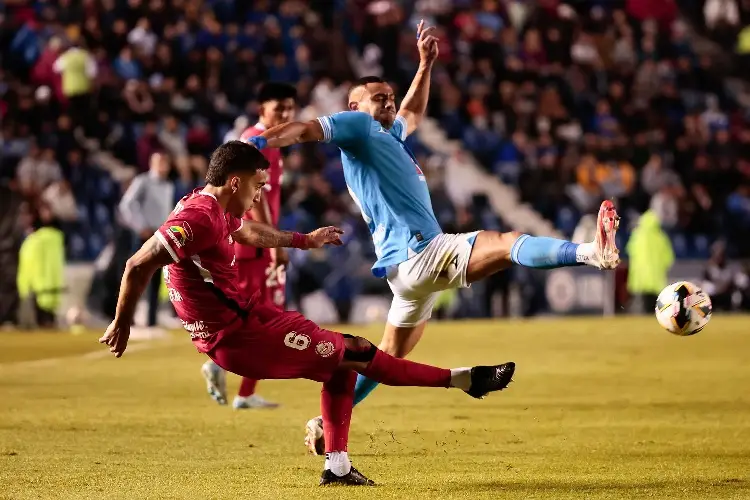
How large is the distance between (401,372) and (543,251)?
39.5 inches

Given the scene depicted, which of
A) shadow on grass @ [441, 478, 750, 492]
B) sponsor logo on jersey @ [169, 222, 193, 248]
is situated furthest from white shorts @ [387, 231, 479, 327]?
sponsor logo on jersey @ [169, 222, 193, 248]

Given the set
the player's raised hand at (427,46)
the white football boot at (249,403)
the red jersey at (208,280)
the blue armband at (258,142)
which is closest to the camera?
the red jersey at (208,280)

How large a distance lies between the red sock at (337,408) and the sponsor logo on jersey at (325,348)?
21 cm

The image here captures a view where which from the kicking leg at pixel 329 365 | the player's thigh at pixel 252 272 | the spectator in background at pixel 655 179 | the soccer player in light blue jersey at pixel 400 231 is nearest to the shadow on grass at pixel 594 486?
the kicking leg at pixel 329 365

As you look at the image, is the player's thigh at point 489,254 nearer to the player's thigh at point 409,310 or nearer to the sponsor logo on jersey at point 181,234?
the player's thigh at point 409,310

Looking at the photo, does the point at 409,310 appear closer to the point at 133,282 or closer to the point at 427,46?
the point at 427,46

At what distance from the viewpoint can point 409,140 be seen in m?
26.4

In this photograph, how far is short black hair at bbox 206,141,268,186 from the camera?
21.8ft

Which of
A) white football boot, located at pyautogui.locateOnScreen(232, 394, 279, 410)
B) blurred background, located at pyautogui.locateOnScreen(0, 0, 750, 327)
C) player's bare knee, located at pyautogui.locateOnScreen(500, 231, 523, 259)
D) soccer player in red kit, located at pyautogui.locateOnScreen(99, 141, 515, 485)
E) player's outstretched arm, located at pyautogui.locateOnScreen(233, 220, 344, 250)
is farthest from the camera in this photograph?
blurred background, located at pyautogui.locateOnScreen(0, 0, 750, 327)

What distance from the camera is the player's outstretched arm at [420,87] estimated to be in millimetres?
8719

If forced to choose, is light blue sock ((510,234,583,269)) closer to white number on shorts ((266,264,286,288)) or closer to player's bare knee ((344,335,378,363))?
player's bare knee ((344,335,378,363))

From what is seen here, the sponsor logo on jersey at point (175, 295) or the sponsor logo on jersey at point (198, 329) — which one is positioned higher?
the sponsor logo on jersey at point (175, 295)

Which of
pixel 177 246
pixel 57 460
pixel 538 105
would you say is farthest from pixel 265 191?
pixel 538 105

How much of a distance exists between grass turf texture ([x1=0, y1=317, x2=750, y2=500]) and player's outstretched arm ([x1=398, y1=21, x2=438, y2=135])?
7.11 feet
